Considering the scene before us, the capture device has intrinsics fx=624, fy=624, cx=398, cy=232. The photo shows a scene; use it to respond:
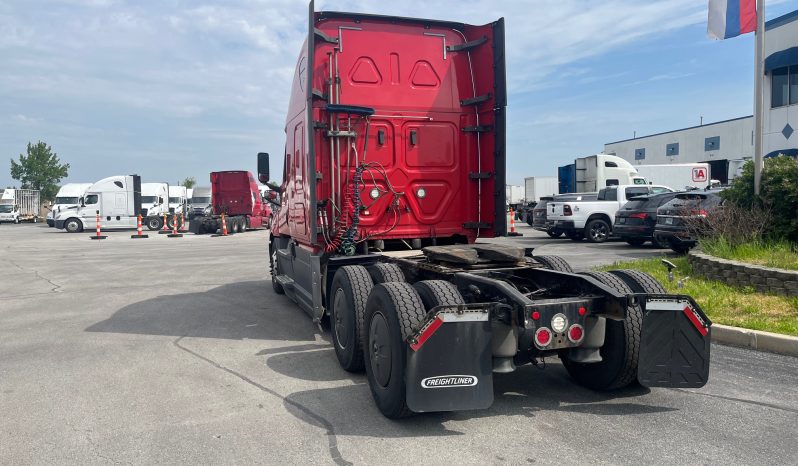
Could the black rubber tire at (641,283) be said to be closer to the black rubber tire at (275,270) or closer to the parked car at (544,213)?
the black rubber tire at (275,270)

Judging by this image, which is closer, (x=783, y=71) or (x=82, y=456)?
(x=82, y=456)

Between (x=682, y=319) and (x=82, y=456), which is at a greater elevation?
(x=682, y=319)

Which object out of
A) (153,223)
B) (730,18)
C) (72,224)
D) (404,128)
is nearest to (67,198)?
(72,224)

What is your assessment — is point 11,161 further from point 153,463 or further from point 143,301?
point 153,463

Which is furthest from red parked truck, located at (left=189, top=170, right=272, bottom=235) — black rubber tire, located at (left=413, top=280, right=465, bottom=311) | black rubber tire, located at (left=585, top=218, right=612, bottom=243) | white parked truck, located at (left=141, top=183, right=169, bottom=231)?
black rubber tire, located at (left=413, top=280, right=465, bottom=311)

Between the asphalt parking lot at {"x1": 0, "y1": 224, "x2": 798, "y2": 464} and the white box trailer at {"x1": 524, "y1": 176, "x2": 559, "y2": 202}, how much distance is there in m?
31.4

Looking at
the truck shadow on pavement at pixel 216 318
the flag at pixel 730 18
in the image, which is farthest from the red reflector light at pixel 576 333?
the flag at pixel 730 18

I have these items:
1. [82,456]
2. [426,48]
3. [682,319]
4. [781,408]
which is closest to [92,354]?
[82,456]

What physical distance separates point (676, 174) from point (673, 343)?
2917 centimetres

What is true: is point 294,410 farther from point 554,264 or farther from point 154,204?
point 154,204

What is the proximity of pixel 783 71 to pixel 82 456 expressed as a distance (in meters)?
28.5

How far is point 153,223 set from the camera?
37.8 meters

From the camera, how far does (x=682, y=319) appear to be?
439 centimetres

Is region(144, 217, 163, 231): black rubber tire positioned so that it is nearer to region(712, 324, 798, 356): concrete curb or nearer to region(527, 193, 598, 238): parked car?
region(527, 193, 598, 238): parked car
